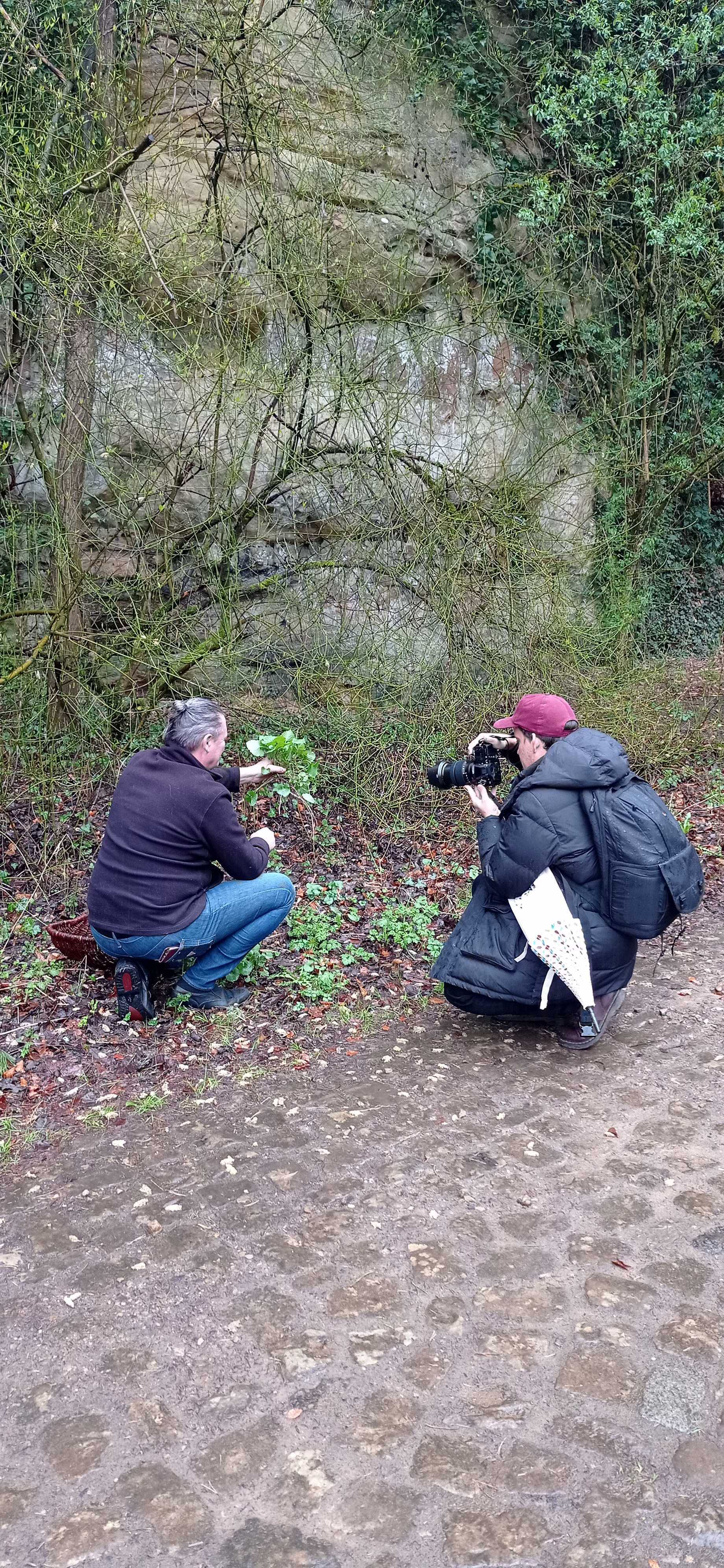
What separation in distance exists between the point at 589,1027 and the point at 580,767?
1.10 m

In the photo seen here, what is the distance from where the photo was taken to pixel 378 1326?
9.00 feet

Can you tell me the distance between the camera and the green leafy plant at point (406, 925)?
5.38 m

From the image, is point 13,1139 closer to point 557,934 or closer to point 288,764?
point 557,934

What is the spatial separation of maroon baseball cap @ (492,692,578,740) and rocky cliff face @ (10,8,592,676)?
8.69 ft

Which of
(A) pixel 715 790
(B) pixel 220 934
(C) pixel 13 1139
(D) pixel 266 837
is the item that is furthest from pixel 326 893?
(A) pixel 715 790

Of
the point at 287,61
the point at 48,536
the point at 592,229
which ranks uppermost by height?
the point at 287,61

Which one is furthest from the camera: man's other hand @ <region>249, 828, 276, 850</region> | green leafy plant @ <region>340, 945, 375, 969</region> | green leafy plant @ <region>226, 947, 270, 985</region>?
green leafy plant @ <region>340, 945, 375, 969</region>

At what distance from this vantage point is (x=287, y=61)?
620 cm

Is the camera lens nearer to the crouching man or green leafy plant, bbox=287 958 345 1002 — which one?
the crouching man

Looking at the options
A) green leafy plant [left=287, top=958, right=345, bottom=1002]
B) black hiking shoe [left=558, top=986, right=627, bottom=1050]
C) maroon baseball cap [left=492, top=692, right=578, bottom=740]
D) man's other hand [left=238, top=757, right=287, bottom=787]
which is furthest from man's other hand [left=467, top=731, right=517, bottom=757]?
green leafy plant [left=287, top=958, right=345, bottom=1002]

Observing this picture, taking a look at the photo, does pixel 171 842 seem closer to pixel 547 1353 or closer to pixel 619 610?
pixel 547 1353

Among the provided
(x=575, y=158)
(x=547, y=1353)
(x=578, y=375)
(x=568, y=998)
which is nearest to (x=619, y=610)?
(x=578, y=375)

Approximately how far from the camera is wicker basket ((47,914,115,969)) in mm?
4402

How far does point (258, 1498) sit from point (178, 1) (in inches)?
264
